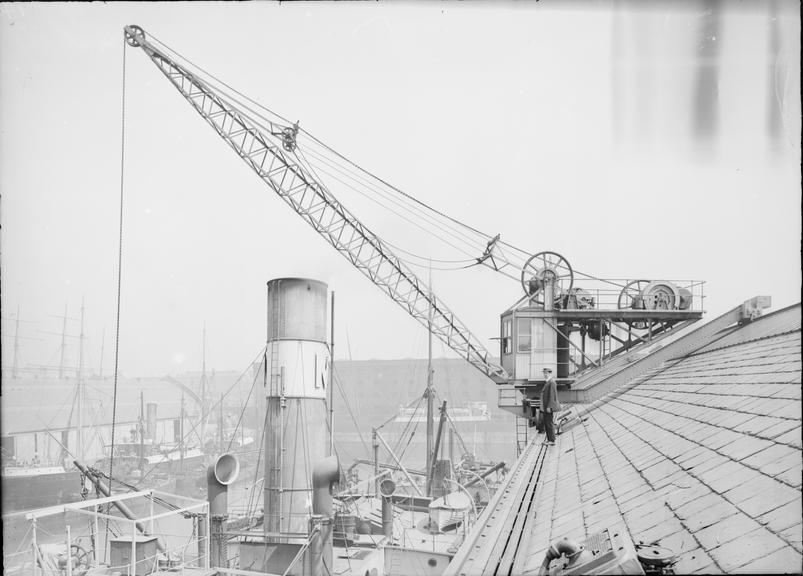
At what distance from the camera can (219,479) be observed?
37.3 ft

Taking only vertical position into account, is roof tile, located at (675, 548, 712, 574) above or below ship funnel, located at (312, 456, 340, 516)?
above

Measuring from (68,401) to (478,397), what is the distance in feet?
182

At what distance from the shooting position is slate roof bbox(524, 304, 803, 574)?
2506 mm

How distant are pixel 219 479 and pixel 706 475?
10.5 metres

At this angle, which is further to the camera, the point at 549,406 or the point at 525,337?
the point at 525,337

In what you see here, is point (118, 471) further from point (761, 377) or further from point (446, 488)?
point (761, 377)

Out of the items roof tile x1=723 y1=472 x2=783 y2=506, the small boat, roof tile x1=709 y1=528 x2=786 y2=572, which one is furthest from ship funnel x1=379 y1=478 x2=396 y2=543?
roof tile x1=709 y1=528 x2=786 y2=572

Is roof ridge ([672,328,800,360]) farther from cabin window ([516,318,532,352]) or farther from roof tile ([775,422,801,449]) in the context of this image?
cabin window ([516,318,532,352])

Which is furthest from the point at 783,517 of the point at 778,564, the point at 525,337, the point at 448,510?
the point at 448,510

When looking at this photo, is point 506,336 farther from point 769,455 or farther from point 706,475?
point 769,455

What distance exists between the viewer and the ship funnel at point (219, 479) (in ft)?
37.3

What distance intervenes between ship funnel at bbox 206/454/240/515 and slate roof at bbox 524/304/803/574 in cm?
732

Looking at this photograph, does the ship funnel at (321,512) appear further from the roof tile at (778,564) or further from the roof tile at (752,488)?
the roof tile at (778,564)

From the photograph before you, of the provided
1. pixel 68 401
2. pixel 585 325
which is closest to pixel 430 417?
pixel 585 325
